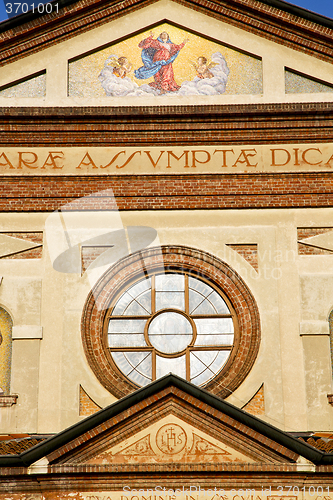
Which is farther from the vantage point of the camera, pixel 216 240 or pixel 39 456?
pixel 216 240

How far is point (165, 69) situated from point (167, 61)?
21 cm

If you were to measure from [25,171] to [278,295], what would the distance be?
17.6 ft

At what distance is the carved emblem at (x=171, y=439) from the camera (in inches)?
434

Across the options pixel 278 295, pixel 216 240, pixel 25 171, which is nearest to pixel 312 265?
pixel 278 295

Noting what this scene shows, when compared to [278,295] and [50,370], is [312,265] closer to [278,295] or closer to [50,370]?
[278,295]

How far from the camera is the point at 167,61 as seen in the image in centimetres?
1555

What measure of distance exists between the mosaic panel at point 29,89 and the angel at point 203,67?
122 inches

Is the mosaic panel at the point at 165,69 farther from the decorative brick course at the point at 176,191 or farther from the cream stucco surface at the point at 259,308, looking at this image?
the cream stucco surface at the point at 259,308

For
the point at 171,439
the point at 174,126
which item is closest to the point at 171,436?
the point at 171,439

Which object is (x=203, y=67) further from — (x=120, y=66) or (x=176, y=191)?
(x=176, y=191)

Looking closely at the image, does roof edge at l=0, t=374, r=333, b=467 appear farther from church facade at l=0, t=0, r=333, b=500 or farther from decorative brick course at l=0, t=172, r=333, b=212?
decorative brick course at l=0, t=172, r=333, b=212

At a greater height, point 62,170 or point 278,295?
point 62,170

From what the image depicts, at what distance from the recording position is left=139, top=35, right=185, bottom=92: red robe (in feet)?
50.2

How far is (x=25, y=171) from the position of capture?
1470cm
